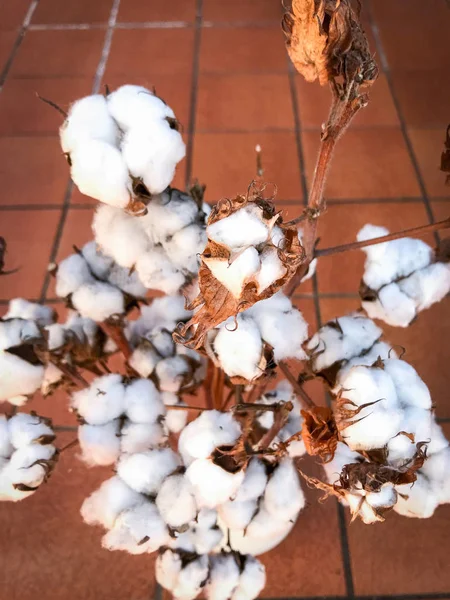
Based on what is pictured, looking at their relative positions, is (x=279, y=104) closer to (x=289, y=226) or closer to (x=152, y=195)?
(x=152, y=195)

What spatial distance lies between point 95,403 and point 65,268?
4.7 inches

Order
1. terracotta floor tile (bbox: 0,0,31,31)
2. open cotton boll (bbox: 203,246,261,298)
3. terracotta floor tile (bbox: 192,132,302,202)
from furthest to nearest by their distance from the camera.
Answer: terracotta floor tile (bbox: 0,0,31,31), terracotta floor tile (bbox: 192,132,302,202), open cotton boll (bbox: 203,246,261,298)

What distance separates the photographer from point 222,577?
0.57 metres

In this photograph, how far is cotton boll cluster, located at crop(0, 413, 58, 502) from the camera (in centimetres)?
45

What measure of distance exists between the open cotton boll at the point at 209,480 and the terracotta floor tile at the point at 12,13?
172 centimetres

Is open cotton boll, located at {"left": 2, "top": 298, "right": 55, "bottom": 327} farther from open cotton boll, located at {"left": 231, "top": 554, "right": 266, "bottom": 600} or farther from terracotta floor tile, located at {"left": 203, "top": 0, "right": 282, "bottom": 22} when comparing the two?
terracotta floor tile, located at {"left": 203, "top": 0, "right": 282, "bottom": 22}

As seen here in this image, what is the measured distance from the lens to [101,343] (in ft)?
1.92

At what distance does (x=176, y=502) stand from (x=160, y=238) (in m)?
0.19

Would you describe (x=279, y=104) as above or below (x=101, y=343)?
below

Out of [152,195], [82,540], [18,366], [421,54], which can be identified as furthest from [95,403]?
[421,54]

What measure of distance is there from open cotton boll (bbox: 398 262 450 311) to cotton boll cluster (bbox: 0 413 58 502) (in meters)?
0.32

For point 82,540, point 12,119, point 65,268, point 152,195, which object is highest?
point 152,195

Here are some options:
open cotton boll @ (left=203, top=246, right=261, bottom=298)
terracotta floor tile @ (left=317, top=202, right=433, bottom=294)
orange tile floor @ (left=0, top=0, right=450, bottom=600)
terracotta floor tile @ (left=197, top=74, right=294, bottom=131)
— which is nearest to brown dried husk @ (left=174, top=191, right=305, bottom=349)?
open cotton boll @ (left=203, top=246, right=261, bottom=298)

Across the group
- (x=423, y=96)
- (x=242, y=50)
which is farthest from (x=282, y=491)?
(x=242, y=50)
